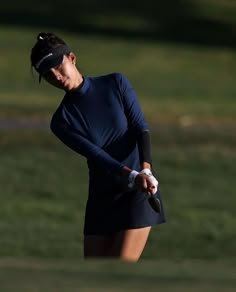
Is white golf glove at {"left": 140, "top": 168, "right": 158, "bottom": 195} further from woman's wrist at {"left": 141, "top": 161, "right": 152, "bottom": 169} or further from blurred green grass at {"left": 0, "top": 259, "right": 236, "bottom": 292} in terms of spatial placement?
blurred green grass at {"left": 0, "top": 259, "right": 236, "bottom": 292}

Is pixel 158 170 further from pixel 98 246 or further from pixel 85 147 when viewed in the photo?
pixel 85 147

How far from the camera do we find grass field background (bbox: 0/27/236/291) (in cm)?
550

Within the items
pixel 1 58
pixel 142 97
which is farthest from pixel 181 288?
pixel 1 58

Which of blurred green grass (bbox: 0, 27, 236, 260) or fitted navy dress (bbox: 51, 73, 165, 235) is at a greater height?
fitted navy dress (bbox: 51, 73, 165, 235)

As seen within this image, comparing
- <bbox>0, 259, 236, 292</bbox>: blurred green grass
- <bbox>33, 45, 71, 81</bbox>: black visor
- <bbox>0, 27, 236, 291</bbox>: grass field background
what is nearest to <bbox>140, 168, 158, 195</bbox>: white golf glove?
<bbox>0, 27, 236, 291</bbox>: grass field background

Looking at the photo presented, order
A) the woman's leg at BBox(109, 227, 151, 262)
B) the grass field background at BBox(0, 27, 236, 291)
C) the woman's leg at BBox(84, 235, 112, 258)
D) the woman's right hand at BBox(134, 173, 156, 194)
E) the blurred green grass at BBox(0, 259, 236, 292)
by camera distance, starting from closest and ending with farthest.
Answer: the blurred green grass at BBox(0, 259, 236, 292)
the grass field background at BBox(0, 27, 236, 291)
the woman's right hand at BBox(134, 173, 156, 194)
the woman's leg at BBox(109, 227, 151, 262)
the woman's leg at BBox(84, 235, 112, 258)

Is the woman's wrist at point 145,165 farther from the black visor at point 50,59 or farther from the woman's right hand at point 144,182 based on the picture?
the black visor at point 50,59

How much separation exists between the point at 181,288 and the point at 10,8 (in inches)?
1541

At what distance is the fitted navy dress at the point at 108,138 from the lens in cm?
739

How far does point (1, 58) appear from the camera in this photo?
3653 cm

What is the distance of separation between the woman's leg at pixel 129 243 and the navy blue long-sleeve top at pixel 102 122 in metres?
0.38

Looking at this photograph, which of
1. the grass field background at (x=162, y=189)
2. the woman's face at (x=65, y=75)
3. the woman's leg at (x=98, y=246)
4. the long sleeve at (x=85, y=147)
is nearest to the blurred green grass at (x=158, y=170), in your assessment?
the grass field background at (x=162, y=189)

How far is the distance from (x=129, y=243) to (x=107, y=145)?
0.58m

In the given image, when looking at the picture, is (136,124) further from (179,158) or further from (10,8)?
(10,8)
